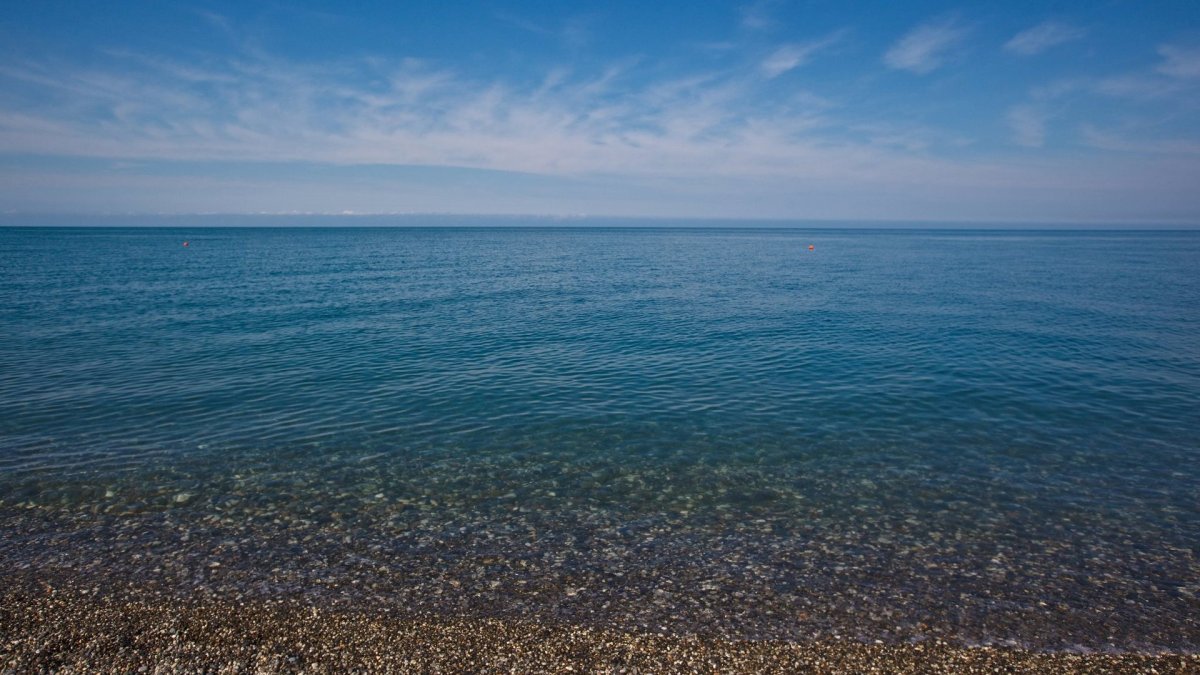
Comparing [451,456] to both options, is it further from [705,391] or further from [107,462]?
[705,391]

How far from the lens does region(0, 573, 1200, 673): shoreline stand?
10.2 metres

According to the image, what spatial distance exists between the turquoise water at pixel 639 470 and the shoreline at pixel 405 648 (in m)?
0.54

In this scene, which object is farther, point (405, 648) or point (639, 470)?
point (639, 470)

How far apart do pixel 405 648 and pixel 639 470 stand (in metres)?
9.88

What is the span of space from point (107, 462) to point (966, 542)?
81.8 ft

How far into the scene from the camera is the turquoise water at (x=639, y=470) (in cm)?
1270

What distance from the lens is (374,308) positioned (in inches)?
2104

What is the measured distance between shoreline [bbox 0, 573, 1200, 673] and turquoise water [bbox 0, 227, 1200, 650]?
54cm

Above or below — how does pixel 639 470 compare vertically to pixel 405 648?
below

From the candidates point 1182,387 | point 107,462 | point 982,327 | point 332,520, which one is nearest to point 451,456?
point 332,520

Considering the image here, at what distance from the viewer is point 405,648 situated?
35.0ft

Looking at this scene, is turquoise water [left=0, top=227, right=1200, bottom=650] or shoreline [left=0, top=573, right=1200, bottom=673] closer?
shoreline [left=0, top=573, right=1200, bottom=673]

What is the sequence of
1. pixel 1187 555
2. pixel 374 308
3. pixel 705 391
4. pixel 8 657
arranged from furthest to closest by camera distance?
1. pixel 374 308
2. pixel 705 391
3. pixel 1187 555
4. pixel 8 657

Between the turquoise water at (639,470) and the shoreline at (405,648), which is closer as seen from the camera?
the shoreline at (405,648)
